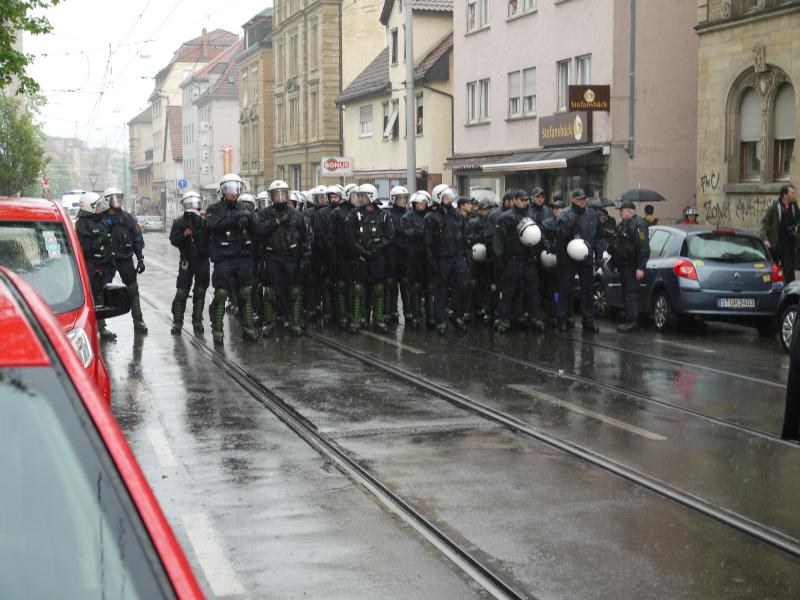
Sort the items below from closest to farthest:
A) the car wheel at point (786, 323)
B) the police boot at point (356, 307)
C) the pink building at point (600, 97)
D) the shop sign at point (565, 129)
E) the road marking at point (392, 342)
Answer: the car wheel at point (786, 323) < the road marking at point (392, 342) < the police boot at point (356, 307) < the pink building at point (600, 97) < the shop sign at point (565, 129)

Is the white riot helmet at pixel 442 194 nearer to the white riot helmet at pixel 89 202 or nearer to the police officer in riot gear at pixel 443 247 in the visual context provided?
the police officer in riot gear at pixel 443 247

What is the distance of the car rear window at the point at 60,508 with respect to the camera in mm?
2328

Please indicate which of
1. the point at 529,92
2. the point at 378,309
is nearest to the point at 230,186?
the point at 378,309

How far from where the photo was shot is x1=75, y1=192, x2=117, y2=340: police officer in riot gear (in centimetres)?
1577

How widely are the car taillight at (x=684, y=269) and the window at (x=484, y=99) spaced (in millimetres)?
22278

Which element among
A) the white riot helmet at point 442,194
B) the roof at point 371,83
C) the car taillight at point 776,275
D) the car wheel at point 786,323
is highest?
the roof at point 371,83

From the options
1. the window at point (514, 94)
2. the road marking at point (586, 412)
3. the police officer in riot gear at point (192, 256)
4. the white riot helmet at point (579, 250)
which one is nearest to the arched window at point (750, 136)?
the white riot helmet at point (579, 250)

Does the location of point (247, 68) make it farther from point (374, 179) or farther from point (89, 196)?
point (89, 196)

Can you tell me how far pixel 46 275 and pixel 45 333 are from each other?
499 centimetres

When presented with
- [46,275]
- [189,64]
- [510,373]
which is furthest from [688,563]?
[189,64]

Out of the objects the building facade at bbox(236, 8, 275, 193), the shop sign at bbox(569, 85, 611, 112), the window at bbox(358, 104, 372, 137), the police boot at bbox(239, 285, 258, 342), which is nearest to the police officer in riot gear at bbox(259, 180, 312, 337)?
the police boot at bbox(239, 285, 258, 342)

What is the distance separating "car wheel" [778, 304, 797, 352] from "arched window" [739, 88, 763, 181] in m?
11.3

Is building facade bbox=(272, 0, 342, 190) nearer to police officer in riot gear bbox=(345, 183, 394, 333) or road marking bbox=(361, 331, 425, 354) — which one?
police officer in riot gear bbox=(345, 183, 394, 333)

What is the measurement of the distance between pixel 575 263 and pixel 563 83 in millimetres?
17112
